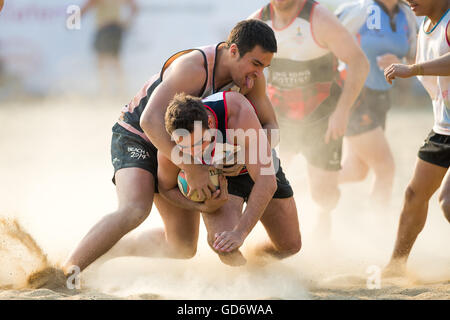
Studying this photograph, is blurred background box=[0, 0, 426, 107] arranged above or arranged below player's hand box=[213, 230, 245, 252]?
above

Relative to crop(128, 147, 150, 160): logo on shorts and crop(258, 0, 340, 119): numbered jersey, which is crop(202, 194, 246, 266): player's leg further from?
crop(258, 0, 340, 119): numbered jersey

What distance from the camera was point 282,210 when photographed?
3742 mm

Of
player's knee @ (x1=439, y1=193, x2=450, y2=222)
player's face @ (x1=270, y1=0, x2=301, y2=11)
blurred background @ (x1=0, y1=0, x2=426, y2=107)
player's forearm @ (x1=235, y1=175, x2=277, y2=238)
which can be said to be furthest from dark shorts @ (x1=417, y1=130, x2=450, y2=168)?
blurred background @ (x1=0, y1=0, x2=426, y2=107)

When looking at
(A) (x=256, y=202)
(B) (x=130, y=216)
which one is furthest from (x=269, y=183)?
(B) (x=130, y=216)

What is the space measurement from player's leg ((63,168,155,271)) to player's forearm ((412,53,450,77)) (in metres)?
1.62

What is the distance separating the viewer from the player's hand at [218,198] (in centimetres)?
336

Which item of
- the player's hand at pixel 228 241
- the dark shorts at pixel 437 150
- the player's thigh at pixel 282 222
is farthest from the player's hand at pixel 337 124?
the player's hand at pixel 228 241

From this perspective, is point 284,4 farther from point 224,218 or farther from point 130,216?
point 130,216

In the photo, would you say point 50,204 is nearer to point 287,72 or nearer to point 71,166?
point 71,166

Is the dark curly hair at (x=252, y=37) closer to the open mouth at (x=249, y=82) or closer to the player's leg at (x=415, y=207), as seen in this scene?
the open mouth at (x=249, y=82)

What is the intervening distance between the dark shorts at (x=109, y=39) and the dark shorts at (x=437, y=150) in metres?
8.79

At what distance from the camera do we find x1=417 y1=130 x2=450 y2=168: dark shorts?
11.9 ft

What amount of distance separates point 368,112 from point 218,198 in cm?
245

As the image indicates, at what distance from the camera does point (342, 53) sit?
180 inches
